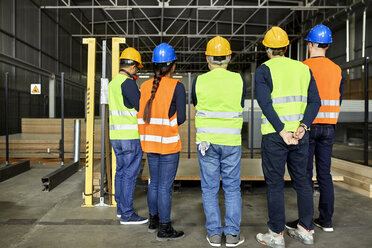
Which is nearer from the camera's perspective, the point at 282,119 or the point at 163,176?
the point at 282,119

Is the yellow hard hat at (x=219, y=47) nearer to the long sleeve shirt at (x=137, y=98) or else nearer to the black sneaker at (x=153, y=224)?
the long sleeve shirt at (x=137, y=98)

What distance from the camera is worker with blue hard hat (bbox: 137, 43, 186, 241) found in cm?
290

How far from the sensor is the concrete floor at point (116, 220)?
2.96 metres

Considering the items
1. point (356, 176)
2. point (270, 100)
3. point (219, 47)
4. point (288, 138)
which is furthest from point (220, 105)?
point (356, 176)

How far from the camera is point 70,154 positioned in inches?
337

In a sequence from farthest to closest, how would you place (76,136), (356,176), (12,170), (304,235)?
(76,136), (12,170), (356,176), (304,235)

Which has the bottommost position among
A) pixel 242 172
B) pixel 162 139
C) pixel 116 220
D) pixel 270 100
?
pixel 116 220

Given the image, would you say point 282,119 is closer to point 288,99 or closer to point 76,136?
point 288,99

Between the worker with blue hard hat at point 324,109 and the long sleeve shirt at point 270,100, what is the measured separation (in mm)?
373

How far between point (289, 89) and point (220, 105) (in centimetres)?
65

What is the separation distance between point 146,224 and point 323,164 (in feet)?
7.01

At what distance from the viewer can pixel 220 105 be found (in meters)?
2.75

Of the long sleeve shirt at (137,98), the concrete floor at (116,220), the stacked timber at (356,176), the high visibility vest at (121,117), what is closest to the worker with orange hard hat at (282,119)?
the concrete floor at (116,220)

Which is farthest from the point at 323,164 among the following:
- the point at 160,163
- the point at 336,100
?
the point at 160,163
